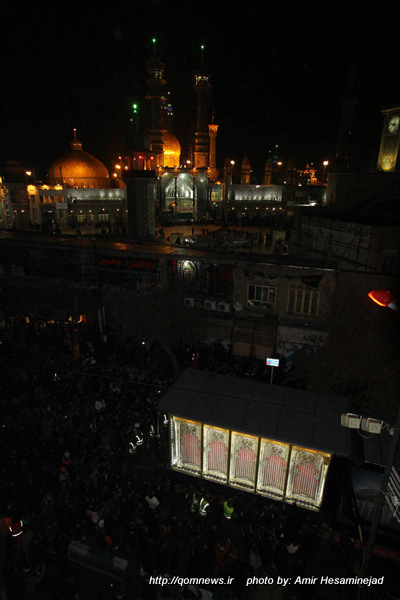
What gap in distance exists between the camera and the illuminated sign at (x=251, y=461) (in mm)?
8180

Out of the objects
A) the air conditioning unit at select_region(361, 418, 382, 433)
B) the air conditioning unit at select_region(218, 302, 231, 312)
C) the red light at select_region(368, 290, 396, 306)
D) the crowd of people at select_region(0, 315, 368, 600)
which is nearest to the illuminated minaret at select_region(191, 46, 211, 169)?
the air conditioning unit at select_region(218, 302, 231, 312)

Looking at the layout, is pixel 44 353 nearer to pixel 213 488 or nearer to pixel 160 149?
pixel 213 488

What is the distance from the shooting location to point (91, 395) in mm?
11656

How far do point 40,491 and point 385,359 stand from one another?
35.1 feet

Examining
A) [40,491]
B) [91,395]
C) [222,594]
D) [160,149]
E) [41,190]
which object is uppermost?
[160,149]

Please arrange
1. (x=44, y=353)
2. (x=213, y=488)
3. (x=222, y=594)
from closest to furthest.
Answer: (x=222, y=594)
(x=213, y=488)
(x=44, y=353)

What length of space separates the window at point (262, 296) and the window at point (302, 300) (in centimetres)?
80

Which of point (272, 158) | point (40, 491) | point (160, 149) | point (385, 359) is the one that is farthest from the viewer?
point (272, 158)

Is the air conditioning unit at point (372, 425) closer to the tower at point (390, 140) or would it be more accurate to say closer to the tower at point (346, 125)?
the tower at point (390, 140)

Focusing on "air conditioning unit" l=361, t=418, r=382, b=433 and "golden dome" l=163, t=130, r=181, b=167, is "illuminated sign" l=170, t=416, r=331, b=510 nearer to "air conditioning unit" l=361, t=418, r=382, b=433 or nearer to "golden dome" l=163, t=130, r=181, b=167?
"air conditioning unit" l=361, t=418, r=382, b=433

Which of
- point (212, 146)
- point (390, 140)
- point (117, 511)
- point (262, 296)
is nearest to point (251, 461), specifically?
point (117, 511)

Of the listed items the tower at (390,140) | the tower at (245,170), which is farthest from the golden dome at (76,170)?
the tower at (390,140)

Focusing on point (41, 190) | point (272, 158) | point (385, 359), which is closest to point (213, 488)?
point (385, 359)

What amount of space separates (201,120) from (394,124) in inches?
917
